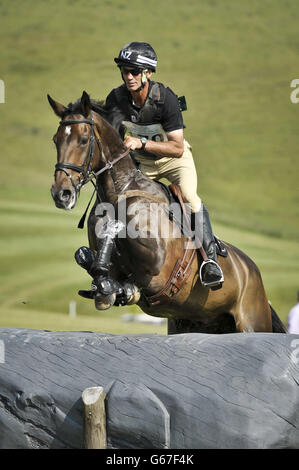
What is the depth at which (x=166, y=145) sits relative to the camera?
A: 6.85 meters

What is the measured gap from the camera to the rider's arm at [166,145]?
674 cm

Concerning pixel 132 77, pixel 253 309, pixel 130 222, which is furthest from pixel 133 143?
pixel 253 309

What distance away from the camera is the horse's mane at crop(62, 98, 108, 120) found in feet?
21.1

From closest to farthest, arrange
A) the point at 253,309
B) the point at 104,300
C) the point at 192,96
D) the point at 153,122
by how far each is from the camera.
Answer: the point at 104,300 → the point at 153,122 → the point at 253,309 → the point at 192,96

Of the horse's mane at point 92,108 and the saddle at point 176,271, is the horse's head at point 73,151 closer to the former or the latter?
the horse's mane at point 92,108

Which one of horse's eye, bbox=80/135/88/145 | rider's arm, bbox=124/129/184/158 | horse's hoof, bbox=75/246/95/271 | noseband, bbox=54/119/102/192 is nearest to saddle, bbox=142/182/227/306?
rider's arm, bbox=124/129/184/158

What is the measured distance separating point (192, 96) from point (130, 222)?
51.3m

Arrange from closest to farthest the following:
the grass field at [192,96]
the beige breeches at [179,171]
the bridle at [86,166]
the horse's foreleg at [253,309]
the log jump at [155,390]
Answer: the log jump at [155,390], the bridle at [86,166], the beige breeches at [179,171], the horse's foreleg at [253,309], the grass field at [192,96]

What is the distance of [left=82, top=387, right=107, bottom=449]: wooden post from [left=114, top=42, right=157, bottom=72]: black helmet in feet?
10.1

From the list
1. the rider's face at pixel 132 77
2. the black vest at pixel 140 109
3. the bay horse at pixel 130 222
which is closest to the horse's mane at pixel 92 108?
the bay horse at pixel 130 222

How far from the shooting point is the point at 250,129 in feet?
173

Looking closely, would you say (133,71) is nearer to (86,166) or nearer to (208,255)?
(86,166)

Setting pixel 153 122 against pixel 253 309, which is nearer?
pixel 153 122

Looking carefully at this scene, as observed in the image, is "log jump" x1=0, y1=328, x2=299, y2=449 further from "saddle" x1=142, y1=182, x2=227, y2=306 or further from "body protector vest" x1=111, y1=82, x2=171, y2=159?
"body protector vest" x1=111, y1=82, x2=171, y2=159
